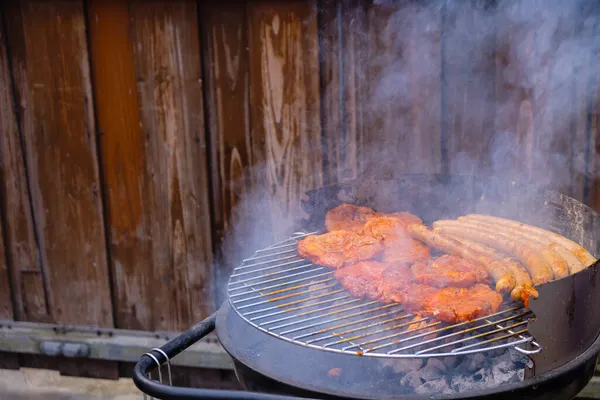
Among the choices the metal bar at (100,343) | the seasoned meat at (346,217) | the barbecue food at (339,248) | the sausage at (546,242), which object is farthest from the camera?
the metal bar at (100,343)

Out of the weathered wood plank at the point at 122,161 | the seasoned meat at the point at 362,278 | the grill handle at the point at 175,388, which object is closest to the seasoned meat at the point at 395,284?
the seasoned meat at the point at 362,278

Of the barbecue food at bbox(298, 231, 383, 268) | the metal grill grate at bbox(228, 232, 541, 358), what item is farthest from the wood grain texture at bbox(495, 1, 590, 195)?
the metal grill grate at bbox(228, 232, 541, 358)

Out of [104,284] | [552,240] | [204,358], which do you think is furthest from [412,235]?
[104,284]

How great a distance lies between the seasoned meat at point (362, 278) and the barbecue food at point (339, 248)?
0.05 m

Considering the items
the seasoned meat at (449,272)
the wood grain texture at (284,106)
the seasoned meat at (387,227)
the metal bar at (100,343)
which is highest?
the wood grain texture at (284,106)

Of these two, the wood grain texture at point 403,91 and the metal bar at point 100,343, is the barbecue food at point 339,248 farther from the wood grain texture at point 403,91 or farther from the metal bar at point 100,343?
the metal bar at point 100,343

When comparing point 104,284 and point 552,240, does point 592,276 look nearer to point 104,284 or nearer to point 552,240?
point 552,240

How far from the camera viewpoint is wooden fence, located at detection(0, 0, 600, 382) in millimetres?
3654

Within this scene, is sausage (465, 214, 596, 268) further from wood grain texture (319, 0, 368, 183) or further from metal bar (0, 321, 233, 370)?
metal bar (0, 321, 233, 370)

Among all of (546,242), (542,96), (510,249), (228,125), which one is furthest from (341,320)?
(542,96)

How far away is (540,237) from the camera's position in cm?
278

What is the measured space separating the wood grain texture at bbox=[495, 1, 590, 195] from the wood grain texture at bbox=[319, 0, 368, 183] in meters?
0.83

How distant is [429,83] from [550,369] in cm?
202

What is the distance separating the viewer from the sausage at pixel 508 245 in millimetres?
2439
